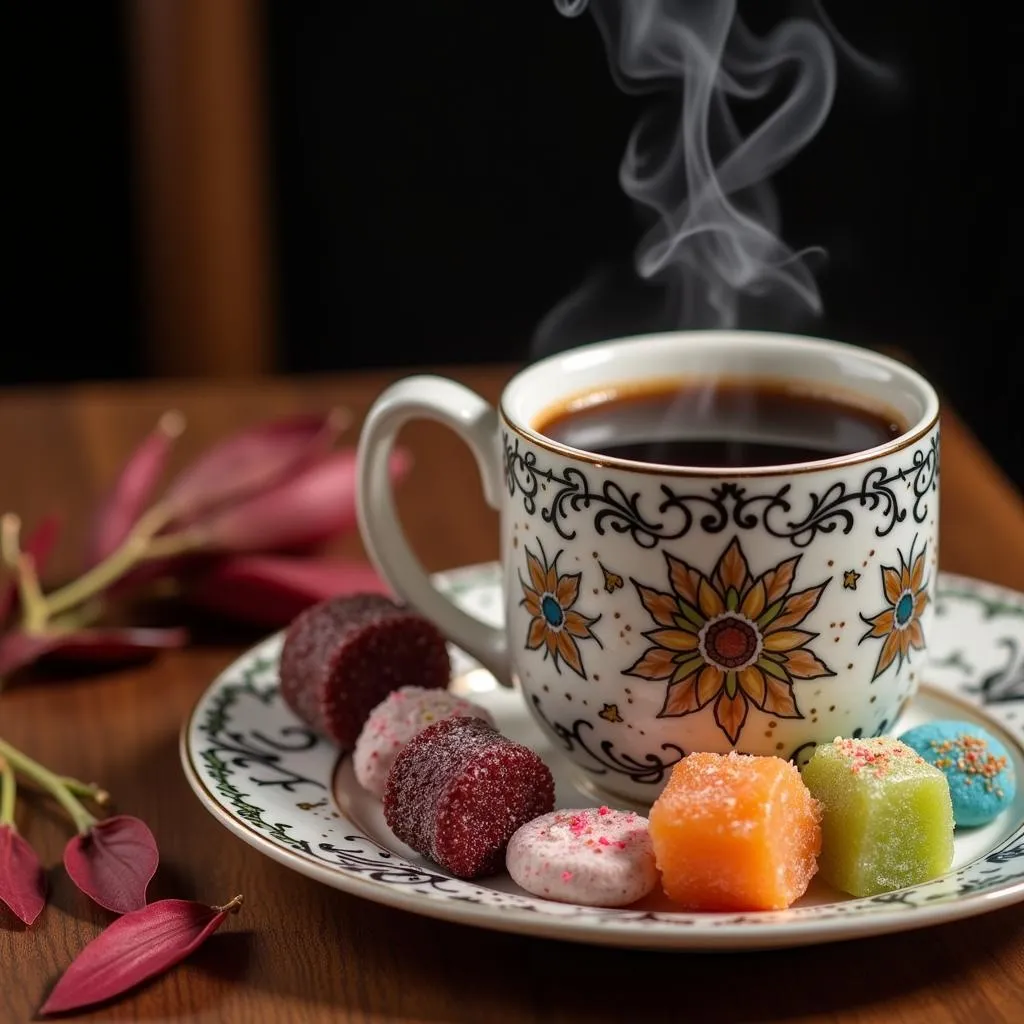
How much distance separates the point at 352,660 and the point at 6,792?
279 millimetres

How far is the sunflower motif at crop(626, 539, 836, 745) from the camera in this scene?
101 centimetres

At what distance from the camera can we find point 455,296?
329 cm

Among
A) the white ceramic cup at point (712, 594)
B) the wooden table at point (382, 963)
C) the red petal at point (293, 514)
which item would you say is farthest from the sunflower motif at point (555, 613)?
the red petal at point (293, 514)

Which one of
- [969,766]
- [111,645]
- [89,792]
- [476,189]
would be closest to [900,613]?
[969,766]

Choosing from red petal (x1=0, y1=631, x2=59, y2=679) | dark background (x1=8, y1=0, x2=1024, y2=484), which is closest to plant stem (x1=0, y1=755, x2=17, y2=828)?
red petal (x1=0, y1=631, x2=59, y2=679)

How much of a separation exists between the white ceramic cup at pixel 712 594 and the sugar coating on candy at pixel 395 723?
0.21 ft

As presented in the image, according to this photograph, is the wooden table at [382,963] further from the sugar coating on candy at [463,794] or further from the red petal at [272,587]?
the red petal at [272,587]

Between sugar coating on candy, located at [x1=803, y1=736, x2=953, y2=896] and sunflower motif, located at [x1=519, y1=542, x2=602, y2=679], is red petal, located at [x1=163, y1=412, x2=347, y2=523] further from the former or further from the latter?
sugar coating on candy, located at [x1=803, y1=736, x2=953, y2=896]

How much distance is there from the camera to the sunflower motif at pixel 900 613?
3.46ft

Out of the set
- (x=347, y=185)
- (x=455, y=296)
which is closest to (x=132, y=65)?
(x=347, y=185)

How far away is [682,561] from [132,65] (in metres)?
2.36

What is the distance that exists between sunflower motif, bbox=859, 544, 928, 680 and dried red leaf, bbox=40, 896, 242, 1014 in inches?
18.2

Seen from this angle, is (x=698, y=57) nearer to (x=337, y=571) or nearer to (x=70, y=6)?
(x=337, y=571)

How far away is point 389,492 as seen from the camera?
4.28 ft
